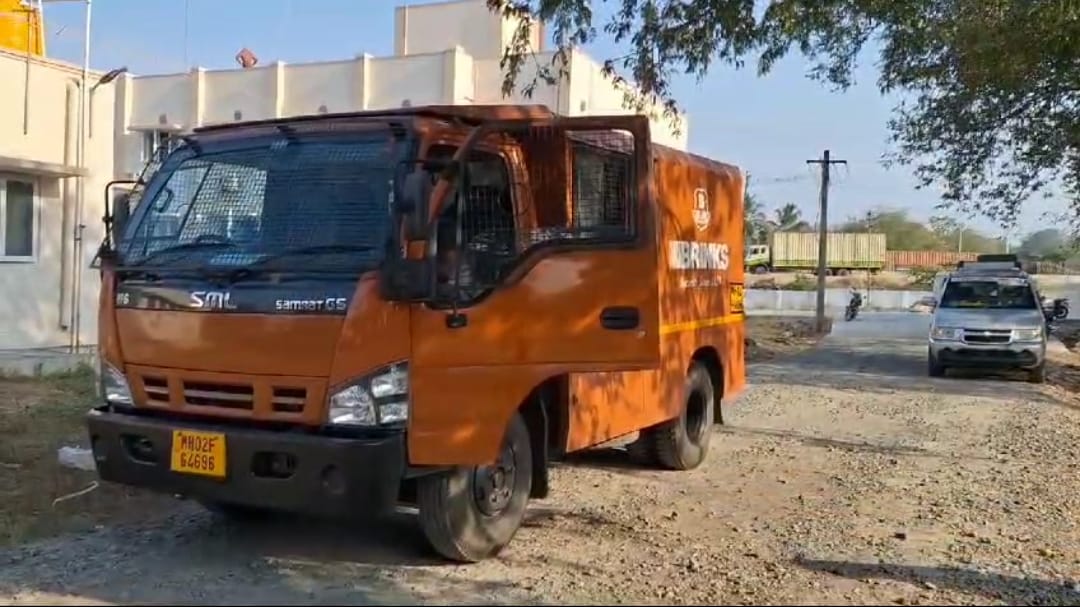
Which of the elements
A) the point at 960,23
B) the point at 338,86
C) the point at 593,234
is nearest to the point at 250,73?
the point at 338,86

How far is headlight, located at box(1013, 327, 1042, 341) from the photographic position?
56.5 ft

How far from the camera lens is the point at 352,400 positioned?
5.22 metres

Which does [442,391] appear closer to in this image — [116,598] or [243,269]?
[243,269]

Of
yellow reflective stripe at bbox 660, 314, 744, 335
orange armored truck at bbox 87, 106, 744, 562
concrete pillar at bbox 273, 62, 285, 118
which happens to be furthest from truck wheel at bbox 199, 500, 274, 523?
concrete pillar at bbox 273, 62, 285, 118

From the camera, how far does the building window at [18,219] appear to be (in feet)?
47.1

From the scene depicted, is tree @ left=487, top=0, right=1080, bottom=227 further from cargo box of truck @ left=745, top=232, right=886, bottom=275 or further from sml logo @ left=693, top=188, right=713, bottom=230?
cargo box of truck @ left=745, top=232, right=886, bottom=275

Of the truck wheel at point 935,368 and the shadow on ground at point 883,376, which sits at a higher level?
the truck wheel at point 935,368

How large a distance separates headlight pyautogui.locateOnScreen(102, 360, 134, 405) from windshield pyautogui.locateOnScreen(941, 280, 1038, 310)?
1546 centimetres

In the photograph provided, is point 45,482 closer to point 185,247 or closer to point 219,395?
point 185,247

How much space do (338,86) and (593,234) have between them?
35641 millimetres

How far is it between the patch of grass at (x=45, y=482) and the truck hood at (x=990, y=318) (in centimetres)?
1324

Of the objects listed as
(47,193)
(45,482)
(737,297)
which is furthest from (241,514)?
(47,193)

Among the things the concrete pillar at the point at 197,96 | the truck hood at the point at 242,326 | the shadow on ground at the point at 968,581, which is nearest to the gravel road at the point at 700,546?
the shadow on ground at the point at 968,581

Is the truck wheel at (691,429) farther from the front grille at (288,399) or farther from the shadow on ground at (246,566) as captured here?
the front grille at (288,399)
